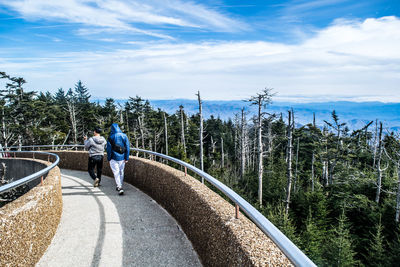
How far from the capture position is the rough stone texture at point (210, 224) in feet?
7.97

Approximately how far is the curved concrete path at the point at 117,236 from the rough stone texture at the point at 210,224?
0.94 ft

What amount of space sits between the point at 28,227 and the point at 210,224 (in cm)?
258

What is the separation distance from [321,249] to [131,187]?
14730mm

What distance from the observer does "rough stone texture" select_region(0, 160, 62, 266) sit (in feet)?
10.0

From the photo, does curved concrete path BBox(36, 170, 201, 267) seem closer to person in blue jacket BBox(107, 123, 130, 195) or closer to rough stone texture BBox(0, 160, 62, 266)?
rough stone texture BBox(0, 160, 62, 266)

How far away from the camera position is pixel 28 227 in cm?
357

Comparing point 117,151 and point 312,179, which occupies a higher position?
point 117,151

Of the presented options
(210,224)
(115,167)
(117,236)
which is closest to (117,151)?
(115,167)

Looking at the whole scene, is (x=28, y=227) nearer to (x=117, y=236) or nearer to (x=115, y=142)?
(x=117, y=236)

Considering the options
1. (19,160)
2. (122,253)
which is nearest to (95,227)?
(122,253)

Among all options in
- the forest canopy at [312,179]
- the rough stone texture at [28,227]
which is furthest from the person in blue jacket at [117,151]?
the forest canopy at [312,179]

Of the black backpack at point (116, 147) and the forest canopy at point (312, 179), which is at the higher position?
the black backpack at point (116, 147)

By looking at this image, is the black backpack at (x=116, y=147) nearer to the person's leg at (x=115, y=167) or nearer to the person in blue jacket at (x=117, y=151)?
the person in blue jacket at (x=117, y=151)

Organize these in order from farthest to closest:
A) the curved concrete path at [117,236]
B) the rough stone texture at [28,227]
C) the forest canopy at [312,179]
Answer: the forest canopy at [312,179], the curved concrete path at [117,236], the rough stone texture at [28,227]
